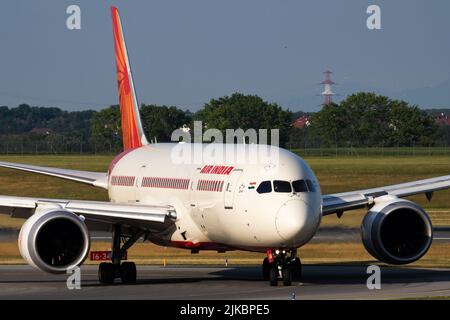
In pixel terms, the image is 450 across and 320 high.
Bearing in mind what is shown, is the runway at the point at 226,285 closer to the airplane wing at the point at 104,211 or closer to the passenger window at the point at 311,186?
the airplane wing at the point at 104,211

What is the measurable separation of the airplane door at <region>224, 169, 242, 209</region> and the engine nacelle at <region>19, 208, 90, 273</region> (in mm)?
3955

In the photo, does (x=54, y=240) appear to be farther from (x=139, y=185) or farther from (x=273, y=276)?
(x=139, y=185)

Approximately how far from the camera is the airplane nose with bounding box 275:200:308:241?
32.5m

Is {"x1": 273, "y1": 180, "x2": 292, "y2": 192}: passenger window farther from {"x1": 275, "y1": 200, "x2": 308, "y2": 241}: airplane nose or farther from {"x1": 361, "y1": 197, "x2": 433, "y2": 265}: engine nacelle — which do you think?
{"x1": 361, "y1": 197, "x2": 433, "y2": 265}: engine nacelle

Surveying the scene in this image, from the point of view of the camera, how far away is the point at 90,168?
11556cm

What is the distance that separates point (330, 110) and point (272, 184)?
519ft

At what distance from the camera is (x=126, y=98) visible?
4900cm

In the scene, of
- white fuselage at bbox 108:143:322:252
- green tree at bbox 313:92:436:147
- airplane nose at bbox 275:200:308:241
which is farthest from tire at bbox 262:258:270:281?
green tree at bbox 313:92:436:147

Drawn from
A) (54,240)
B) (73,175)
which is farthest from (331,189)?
(54,240)

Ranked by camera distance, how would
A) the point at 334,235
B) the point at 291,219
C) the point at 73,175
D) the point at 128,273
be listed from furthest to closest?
the point at 334,235 → the point at 73,175 → the point at 128,273 → the point at 291,219

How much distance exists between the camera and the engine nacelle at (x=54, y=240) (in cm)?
3444

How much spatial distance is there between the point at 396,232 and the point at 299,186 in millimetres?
5289

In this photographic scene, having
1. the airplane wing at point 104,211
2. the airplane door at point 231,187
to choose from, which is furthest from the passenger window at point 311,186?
the airplane wing at point 104,211
